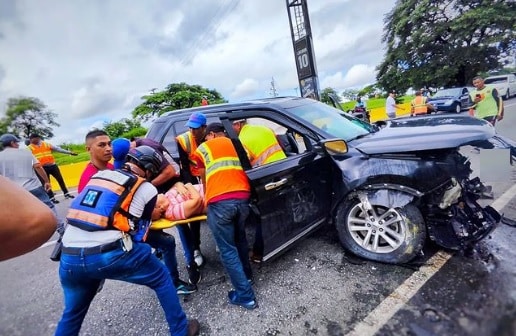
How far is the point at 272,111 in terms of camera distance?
3.06m

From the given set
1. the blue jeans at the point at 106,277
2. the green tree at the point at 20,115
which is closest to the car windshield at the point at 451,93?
the blue jeans at the point at 106,277

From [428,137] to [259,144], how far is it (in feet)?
5.00

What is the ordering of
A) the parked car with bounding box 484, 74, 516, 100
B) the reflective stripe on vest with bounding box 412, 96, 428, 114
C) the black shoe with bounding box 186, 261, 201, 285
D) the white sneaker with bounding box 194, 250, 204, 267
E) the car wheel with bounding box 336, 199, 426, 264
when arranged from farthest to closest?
1. the parked car with bounding box 484, 74, 516, 100
2. the reflective stripe on vest with bounding box 412, 96, 428, 114
3. the white sneaker with bounding box 194, 250, 204, 267
4. the black shoe with bounding box 186, 261, 201, 285
5. the car wheel with bounding box 336, 199, 426, 264

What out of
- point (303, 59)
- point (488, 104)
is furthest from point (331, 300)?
point (303, 59)

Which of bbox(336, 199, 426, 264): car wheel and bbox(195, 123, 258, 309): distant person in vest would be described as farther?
bbox(336, 199, 426, 264): car wheel

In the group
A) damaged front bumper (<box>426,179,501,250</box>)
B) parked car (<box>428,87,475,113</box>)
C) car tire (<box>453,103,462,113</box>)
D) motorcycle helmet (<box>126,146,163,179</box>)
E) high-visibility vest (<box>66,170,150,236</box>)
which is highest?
motorcycle helmet (<box>126,146,163,179</box>)

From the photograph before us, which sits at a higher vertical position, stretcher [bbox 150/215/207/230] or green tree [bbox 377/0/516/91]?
green tree [bbox 377/0/516/91]

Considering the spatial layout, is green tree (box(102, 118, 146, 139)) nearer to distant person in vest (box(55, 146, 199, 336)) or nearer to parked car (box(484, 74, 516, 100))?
distant person in vest (box(55, 146, 199, 336))

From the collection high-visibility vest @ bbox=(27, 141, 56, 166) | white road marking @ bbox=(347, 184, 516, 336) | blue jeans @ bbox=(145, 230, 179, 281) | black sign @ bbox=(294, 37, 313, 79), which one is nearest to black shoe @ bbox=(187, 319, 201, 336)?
blue jeans @ bbox=(145, 230, 179, 281)

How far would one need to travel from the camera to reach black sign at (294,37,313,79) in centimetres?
1233

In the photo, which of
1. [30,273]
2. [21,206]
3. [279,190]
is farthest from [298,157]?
[30,273]

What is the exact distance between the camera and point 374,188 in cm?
266

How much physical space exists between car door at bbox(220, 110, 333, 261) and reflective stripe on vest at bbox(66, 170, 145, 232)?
1.00 meters

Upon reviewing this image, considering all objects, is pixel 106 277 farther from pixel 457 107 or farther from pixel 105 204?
pixel 457 107
